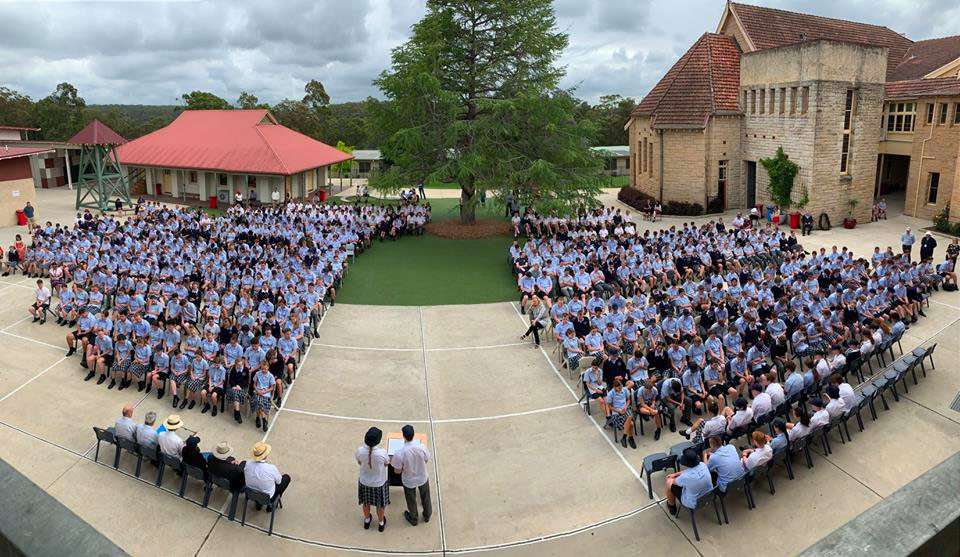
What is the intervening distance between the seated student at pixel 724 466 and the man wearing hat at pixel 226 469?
6.42 metres

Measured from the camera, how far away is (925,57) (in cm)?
3725

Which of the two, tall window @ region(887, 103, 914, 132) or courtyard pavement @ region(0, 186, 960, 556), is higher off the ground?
tall window @ region(887, 103, 914, 132)

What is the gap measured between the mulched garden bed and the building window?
63.1 ft

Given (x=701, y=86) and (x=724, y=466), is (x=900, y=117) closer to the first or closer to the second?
(x=701, y=86)

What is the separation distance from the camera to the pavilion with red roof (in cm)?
3762

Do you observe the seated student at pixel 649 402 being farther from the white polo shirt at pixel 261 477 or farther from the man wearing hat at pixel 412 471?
the white polo shirt at pixel 261 477

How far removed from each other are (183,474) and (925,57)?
42483mm

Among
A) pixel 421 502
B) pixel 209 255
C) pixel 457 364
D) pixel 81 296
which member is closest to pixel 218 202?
pixel 209 255

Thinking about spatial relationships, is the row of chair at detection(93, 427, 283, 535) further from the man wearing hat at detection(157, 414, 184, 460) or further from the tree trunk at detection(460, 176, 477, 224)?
the tree trunk at detection(460, 176, 477, 224)

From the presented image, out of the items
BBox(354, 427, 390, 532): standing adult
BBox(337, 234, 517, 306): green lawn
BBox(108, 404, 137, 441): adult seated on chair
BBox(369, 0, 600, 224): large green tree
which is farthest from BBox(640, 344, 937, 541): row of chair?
BBox(369, 0, 600, 224): large green tree

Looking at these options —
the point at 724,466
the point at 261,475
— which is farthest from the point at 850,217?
the point at 261,475

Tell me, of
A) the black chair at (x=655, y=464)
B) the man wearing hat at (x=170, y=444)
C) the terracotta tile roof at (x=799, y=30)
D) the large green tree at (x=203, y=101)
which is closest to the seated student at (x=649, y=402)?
the black chair at (x=655, y=464)

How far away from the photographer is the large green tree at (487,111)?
89.1ft

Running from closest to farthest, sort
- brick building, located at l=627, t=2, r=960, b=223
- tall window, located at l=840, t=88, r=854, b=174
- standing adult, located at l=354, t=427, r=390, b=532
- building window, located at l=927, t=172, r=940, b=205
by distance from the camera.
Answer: standing adult, located at l=354, t=427, r=390, b=532 → brick building, located at l=627, t=2, r=960, b=223 → tall window, located at l=840, t=88, r=854, b=174 → building window, located at l=927, t=172, r=940, b=205
